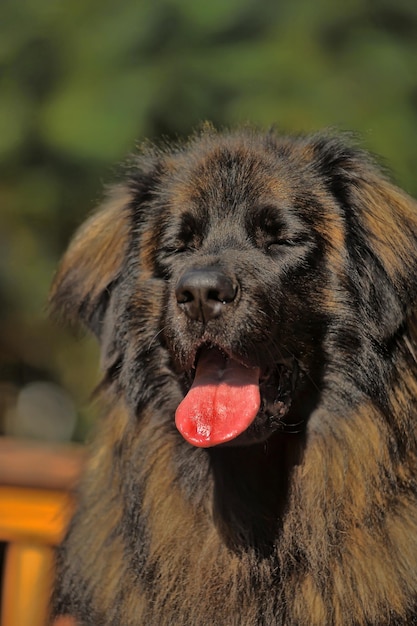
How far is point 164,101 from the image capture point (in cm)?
567

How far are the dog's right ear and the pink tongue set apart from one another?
2.03ft

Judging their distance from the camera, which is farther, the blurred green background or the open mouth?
the blurred green background

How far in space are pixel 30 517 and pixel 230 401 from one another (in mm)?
1831

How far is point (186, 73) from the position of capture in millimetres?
5719

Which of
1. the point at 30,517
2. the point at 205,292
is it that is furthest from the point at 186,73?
the point at 205,292

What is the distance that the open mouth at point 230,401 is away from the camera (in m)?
2.96

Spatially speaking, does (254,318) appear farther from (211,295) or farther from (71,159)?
(71,159)

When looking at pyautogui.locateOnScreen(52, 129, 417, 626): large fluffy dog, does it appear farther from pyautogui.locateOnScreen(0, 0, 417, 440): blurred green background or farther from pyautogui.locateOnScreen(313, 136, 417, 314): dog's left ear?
pyautogui.locateOnScreen(0, 0, 417, 440): blurred green background

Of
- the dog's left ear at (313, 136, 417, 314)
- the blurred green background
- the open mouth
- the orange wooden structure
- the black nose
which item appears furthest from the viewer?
the blurred green background

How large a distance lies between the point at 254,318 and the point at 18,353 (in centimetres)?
491

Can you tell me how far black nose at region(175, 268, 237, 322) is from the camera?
113 inches

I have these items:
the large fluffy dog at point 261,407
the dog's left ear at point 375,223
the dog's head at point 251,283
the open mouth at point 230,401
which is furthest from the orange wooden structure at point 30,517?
the dog's left ear at point 375,223

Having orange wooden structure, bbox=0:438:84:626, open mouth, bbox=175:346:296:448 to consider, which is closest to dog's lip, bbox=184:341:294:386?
open mouth, bbox=175:346:296:448

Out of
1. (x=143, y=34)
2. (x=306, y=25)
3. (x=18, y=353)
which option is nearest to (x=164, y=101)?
(x=143, y=34)
